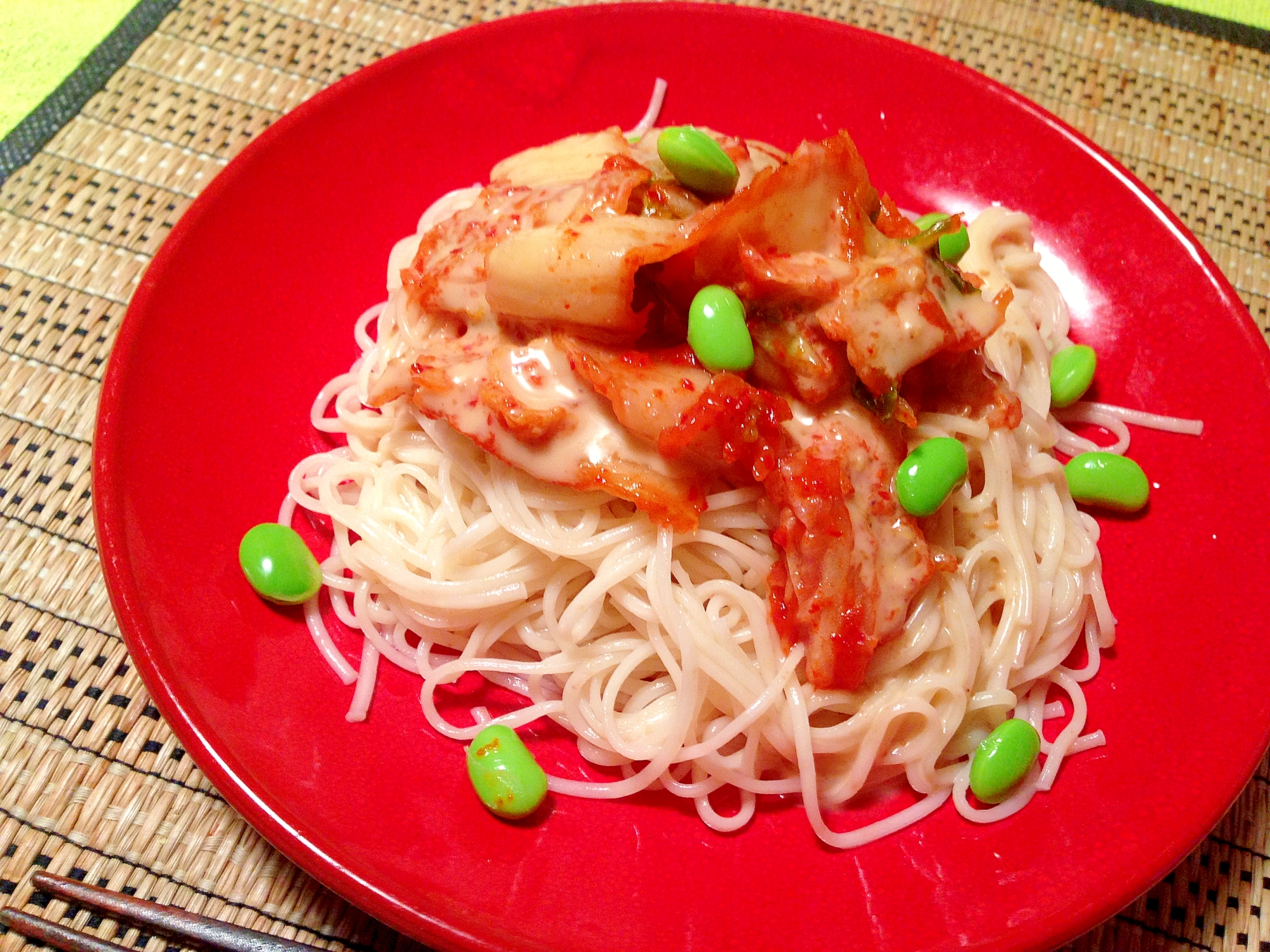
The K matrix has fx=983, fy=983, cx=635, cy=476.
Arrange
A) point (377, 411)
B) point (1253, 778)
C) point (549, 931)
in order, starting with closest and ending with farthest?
point (549, 931), point (1253, 778), point (377, 411)

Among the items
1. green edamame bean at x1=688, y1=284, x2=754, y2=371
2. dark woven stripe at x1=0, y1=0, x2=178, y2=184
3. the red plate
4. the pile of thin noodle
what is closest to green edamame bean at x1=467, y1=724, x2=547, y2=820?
the red plate


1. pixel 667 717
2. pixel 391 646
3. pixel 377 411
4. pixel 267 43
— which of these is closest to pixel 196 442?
pixel 377 411

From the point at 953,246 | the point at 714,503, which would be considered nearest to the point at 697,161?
the point at 953,246

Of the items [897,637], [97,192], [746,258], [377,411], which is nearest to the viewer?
[746,258]

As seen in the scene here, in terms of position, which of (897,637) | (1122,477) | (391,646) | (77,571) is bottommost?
(77,571)

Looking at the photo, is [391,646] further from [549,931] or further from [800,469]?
[800,469]

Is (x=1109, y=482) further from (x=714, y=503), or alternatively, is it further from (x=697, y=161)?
(x=697, y=161)
